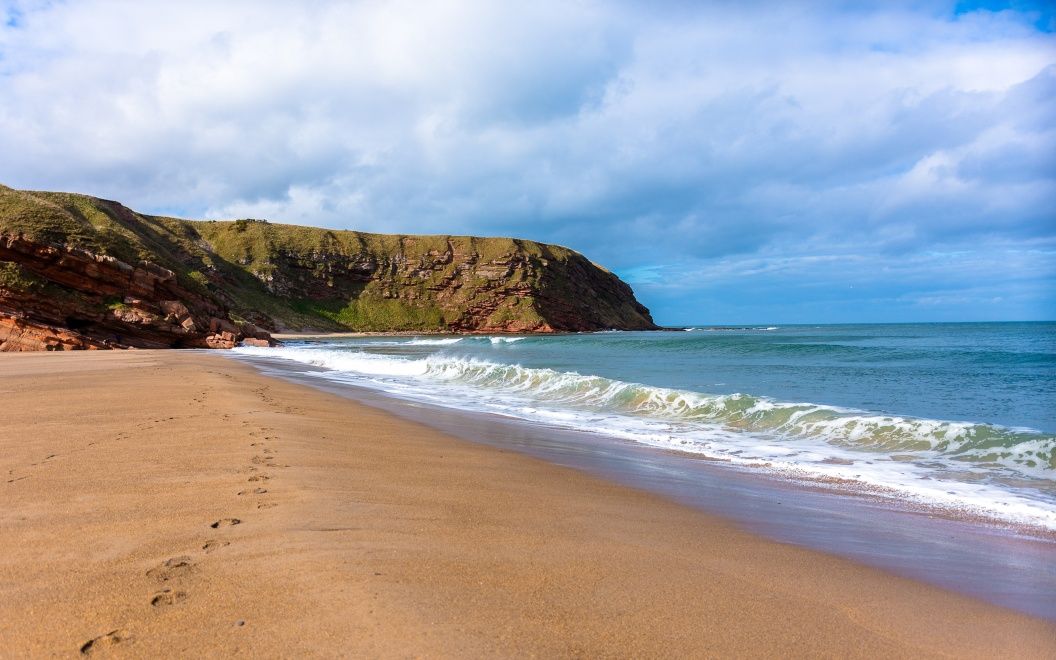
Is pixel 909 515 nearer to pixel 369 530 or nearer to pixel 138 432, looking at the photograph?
pixel 369 530

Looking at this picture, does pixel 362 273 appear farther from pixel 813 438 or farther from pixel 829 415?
pixel 813 438

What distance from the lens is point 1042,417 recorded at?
10602 mm

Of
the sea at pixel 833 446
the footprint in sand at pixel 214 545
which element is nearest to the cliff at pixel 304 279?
the sea at pixel 833 446

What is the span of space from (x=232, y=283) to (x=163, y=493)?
78.4 m

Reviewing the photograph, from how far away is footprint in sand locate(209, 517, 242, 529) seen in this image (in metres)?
3.53

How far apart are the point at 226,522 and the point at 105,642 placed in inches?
55.7

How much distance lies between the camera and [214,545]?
320cm

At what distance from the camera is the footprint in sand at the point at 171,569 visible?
2781mm

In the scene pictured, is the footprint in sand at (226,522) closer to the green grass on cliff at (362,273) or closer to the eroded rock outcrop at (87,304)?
the eroded rock outcrop at (87,304)

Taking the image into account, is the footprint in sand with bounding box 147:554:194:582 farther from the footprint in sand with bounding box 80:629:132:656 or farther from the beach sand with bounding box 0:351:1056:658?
the footprint in sand with bounding box 80:629:132:656

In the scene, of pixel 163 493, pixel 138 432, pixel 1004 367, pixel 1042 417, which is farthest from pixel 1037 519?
pixel 1004 367

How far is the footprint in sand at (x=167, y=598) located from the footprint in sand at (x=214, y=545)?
1.67 feet

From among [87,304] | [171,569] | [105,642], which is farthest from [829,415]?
[87,304]

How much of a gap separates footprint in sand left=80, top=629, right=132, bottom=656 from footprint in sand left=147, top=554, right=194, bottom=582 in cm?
50
